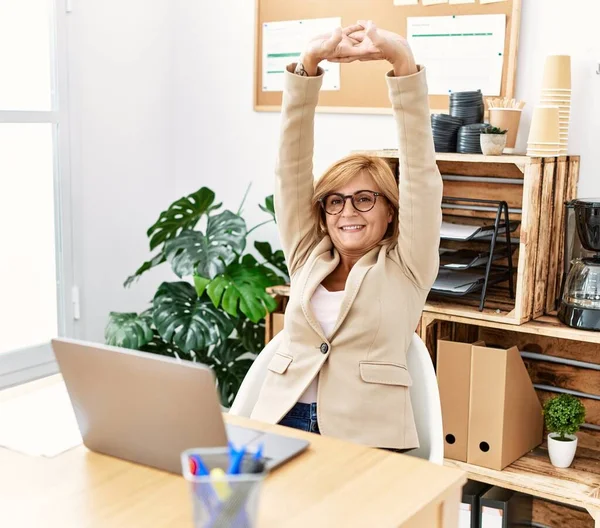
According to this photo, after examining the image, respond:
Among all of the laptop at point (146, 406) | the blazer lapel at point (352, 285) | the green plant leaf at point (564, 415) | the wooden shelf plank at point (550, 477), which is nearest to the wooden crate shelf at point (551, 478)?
the wooden shelf plank at point (550, 477)

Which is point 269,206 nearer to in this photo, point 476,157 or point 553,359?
point 476,157

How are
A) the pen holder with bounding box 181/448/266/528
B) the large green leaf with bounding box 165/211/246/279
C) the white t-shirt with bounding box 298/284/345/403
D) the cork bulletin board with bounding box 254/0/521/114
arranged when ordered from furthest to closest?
the large green leaf with bounding box 165/211/246/279
the cork bulletin board with bounding box 254/0/521/114
the white t-shirt with bounding box 298/284/345/403
the pen holder with bounding box 181/448/266/528

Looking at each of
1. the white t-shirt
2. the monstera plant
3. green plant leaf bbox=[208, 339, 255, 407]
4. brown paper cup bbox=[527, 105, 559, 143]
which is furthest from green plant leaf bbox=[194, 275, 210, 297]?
brown paper cup bbox=[527, 105, 559, 143]

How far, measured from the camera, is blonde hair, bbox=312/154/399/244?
201 centimetres

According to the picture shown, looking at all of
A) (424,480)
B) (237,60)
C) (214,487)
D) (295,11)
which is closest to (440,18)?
(295,11)

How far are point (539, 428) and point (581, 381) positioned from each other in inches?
7.7

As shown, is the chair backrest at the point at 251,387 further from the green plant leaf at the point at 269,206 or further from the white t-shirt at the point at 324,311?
the green plant leaf at the point at 269,206

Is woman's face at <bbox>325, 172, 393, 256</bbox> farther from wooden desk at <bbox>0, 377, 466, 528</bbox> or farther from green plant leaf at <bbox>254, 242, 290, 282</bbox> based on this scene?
green plant leaf at <bbox>254, 242, 290, 282</bbox>

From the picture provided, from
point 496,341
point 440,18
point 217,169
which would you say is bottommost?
point 496,341

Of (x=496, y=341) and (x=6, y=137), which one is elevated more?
(x=6, y=137)

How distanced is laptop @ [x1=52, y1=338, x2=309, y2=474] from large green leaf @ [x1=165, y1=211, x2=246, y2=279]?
1461 millimetres

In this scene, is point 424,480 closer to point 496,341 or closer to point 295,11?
point 496,341

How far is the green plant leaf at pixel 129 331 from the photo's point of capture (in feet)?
9.60

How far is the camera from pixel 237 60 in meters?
3.36
